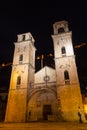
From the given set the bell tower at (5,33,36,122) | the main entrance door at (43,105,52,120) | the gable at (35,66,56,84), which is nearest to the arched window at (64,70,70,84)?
the gable at (35,66,56,84)

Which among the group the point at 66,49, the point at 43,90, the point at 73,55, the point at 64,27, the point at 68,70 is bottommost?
the point at 43,90

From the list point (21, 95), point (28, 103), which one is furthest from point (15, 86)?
point (28, 103)

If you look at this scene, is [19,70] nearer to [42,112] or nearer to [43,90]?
[43,90]

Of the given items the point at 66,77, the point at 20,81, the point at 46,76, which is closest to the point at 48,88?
the point at 46,76

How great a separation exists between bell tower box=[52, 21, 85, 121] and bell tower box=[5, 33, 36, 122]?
213 inches

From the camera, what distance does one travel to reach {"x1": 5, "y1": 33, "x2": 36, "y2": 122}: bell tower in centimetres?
2161

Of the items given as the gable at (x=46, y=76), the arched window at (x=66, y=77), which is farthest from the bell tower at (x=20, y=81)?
the arched window at (x=66, y=77)

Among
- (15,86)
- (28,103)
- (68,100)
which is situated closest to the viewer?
(68,100)

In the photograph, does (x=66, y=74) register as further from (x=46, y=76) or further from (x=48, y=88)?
(x=46, y=76)

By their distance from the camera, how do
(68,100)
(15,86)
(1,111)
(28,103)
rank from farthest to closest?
(1,111)
(15,86)
(28,103)
(68,100)

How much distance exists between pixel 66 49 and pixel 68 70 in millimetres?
4214

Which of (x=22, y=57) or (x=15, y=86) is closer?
(x=15, y=86)

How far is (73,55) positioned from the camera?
76.2 ft

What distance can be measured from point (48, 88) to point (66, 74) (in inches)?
150
